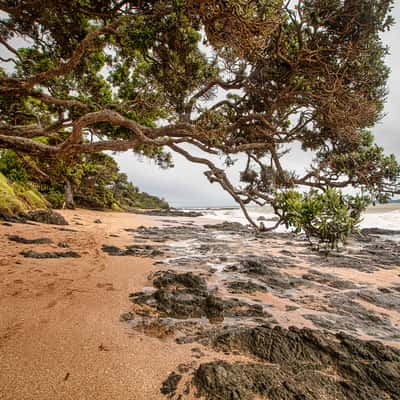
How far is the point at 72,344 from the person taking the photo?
6.53 feet

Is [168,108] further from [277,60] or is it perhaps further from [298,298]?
[298,298]

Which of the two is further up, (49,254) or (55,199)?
(55,199)

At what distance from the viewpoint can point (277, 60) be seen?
410 centimetres

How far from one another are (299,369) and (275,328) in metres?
0.54

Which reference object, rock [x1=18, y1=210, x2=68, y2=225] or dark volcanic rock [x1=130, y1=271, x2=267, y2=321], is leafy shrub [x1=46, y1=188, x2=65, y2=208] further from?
dark volcanic rock [x1=130, y1=271, x2=267, y2=321]

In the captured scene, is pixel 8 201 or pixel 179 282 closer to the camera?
pixel 179 282

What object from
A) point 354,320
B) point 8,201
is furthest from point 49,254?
point 8,201

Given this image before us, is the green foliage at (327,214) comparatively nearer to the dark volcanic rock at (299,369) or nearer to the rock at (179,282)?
the dark volcanic rock at (299,369)

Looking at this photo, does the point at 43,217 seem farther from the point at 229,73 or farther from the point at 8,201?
the point at 229,73

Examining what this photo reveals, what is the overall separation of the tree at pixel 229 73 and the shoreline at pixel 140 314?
1747 millimetres

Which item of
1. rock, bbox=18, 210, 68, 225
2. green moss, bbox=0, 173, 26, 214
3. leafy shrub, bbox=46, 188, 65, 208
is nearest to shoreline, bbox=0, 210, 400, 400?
rock, bbox=18, 210, 68, 225

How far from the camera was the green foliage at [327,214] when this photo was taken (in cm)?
259

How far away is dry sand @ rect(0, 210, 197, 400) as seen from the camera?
5.15 ft

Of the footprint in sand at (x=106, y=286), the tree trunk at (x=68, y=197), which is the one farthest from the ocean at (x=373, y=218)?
the tree trunk at (x=68, y=197)
